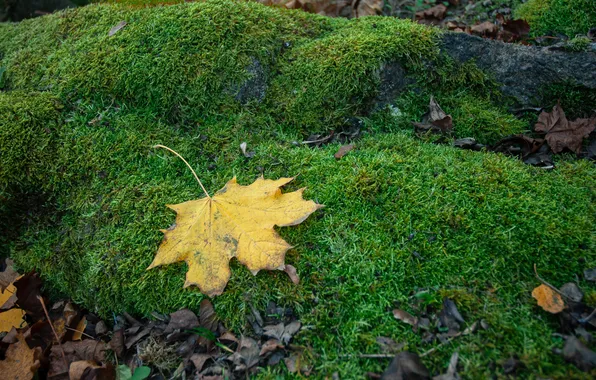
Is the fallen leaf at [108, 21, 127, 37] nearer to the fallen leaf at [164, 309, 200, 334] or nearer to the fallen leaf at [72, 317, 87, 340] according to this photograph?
the fallen leaf at [72, 317, 87, 340]

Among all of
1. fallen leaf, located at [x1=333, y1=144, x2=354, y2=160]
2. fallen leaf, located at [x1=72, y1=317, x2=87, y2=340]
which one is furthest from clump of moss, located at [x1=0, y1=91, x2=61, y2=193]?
fallen leaf, located at [x1=333, y1=144, x2=354, y2=160]

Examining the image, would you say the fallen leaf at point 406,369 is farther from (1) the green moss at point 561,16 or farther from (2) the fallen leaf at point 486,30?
(2) the fallen leaf at point 486,30

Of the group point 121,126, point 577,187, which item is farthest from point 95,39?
point 577,187

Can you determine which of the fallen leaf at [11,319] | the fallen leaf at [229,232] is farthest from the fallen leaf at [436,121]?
the fallen leaf at [11,319]

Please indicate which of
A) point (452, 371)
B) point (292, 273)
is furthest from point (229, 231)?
point (452, 371)

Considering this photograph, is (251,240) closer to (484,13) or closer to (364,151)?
(364,151)

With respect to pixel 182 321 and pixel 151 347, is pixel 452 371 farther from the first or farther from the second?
pixel 151 347
